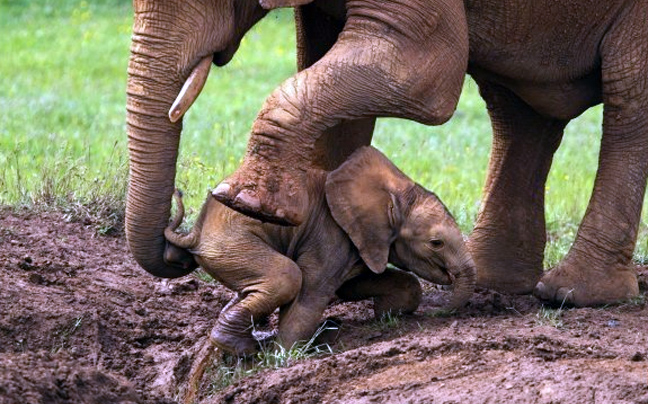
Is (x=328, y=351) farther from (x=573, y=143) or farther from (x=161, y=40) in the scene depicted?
(x=573, y=143)

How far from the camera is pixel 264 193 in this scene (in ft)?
21.9

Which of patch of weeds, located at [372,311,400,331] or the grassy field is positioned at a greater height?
the grassy field

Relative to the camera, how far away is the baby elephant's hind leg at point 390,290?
7.39 metres

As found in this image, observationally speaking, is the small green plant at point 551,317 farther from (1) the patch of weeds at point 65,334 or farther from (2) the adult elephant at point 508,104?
(1) the patch of weeds at point 65,334

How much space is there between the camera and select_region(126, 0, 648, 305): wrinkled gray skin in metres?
6.73

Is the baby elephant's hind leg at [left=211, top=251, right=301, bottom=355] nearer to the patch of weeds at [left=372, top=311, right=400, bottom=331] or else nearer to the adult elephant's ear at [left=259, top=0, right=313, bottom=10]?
the patch of weeds at [left=372, top=311, right=400, bottom=331]

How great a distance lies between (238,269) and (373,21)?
4.16 ft

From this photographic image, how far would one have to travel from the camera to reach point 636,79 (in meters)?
7.88

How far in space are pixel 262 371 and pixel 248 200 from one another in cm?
74

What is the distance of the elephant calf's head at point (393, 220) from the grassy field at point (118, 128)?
2.52 meters

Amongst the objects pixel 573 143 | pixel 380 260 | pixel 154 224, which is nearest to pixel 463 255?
pixel 380 260

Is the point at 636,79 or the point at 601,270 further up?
the point at 636,79

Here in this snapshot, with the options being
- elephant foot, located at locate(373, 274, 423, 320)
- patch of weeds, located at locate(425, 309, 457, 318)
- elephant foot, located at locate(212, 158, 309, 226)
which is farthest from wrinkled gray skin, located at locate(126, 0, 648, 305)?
elephant foot, located at locate(373, 274, 423, 320)

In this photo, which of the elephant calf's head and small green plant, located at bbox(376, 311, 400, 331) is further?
small green plant, located at bbox(376, 311, 400, 331)
